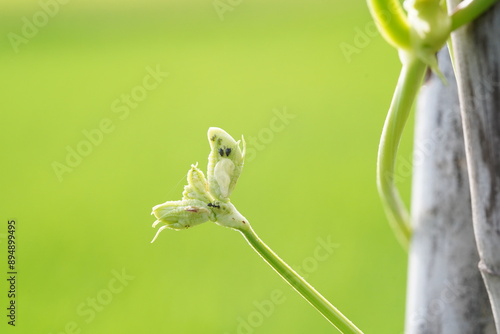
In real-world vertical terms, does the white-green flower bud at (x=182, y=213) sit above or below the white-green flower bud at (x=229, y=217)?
above

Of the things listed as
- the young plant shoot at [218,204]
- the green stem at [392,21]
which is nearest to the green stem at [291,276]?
the young plant shoot at [218,204]

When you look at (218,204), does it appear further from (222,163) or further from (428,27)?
(428,27)

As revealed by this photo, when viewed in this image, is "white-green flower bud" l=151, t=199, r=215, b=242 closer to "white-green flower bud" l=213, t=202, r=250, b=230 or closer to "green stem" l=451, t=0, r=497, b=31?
"white-green flower bud" l=213, t=202, r=250, b=230

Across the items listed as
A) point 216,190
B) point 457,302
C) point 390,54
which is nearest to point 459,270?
point 457,302

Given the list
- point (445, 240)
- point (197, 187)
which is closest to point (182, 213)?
point (197, 187)

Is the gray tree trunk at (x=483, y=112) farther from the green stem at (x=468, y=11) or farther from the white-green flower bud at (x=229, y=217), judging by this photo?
the white-green flower bud at (x=229, y=217)
